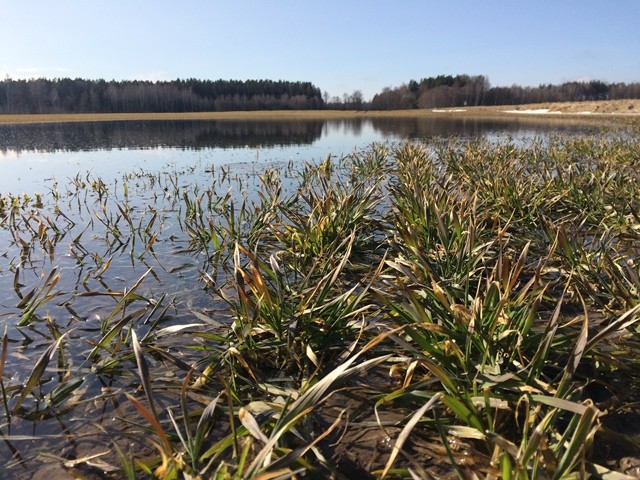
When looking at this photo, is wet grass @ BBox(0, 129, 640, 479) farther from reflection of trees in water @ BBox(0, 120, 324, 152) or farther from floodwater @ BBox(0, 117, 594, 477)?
reflection of trees in water @ BBox(0, 120, 324, 152)

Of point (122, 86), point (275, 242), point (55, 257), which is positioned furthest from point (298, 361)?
point (122, 86)

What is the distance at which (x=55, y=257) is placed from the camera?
18.1 ft

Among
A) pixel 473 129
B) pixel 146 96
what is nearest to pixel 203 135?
pixel 473 129

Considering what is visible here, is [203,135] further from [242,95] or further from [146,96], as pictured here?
[242,95]

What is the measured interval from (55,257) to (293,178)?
7861 mm

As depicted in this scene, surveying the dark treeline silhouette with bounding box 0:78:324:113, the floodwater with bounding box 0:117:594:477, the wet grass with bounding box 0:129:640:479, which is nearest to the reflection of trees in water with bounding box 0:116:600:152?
the floodwater with bounding box 0:117:594:477

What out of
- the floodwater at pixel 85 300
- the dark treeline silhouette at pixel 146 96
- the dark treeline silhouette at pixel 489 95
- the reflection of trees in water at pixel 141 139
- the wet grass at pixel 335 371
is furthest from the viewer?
the dark treeline silhouette at pixel 489 95

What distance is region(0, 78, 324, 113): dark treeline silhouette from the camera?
104562 mm

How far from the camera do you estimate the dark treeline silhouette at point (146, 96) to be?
105 meters

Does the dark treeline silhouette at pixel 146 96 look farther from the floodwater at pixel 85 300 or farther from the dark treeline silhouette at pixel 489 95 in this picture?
the floodwater at pixel 85 300

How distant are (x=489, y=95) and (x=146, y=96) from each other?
341ft

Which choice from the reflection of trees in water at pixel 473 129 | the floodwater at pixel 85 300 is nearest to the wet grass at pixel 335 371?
the floodwater at pixel 85 300

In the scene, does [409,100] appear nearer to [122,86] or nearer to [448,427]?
[122,86]

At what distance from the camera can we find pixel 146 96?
378 ft
